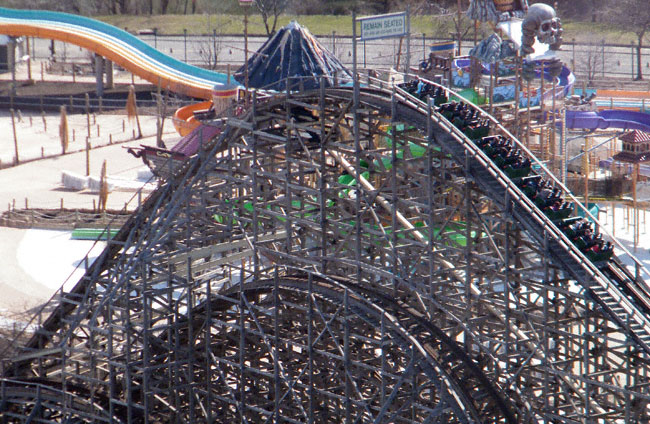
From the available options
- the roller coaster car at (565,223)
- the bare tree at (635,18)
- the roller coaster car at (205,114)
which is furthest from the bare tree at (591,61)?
the roller coaster car at (565,223)

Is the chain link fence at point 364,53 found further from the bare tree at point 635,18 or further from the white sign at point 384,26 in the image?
the white sign at point 384,26

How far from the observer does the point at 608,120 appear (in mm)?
52406

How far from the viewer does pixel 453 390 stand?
2405 cm

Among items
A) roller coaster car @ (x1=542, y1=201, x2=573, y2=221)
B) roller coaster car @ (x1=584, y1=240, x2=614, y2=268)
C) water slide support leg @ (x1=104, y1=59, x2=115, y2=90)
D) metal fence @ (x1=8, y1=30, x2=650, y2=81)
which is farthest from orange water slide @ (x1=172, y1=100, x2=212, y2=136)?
roller coaster car @ (x1=584, y1=240, x2=614, y2=268)

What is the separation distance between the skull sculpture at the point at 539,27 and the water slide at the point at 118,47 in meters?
27.9

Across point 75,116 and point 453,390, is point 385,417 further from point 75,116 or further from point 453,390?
point 75,116

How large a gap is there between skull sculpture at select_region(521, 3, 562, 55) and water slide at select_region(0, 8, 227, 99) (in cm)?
2793

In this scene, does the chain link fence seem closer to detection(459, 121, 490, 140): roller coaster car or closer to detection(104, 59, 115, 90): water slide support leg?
detection(104, 59, 115, 90): water slide support leg

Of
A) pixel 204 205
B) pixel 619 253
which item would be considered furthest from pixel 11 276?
pixel 619 253

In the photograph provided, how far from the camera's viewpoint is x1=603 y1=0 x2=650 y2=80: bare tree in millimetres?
71750

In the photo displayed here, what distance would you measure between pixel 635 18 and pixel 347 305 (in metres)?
53.5

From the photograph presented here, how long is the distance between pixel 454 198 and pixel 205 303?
48.9 ft

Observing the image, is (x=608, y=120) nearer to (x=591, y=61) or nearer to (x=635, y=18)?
(x=591, y=61)

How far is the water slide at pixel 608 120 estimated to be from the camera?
2004 inches
